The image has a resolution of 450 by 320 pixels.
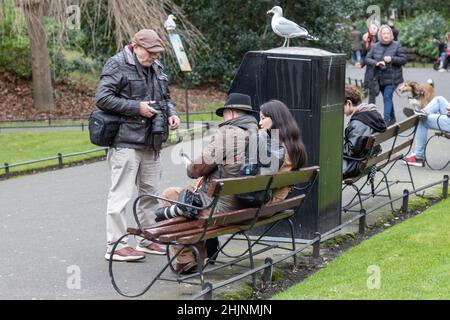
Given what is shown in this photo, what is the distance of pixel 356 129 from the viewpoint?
1010 centimetres

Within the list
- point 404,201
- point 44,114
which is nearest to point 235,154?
point 404,201

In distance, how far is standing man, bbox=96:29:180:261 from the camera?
8141 mm

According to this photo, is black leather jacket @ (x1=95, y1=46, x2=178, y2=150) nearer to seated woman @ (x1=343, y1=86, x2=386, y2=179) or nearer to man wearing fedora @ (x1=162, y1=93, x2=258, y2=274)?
man wearing fedora @ (x1=162, y1=93, x2=258, y2=274)

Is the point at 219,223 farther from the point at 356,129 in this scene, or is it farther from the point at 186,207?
the point at 356,129

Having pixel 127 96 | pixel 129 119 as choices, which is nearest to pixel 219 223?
pixel 129 119

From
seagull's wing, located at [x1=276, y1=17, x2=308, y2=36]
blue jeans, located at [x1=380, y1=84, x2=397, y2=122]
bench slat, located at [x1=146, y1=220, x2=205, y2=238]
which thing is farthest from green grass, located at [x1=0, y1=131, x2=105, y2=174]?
bench slat, located at [x1=146, y1=220, x2=205, y2=238]

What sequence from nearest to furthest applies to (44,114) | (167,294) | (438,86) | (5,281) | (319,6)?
(167,294) < (5,281) < (44,114) < (319,6) < (438,86)

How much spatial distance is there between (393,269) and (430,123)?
656 centimetres

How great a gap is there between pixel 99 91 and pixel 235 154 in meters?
1.60

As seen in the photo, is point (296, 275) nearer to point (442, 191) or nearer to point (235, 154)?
point (235, 154)

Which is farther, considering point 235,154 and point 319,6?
point 319,6

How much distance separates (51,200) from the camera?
→ 1182 cm

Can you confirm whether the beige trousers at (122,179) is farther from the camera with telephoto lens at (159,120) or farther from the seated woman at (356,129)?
the seated woman at (356,129)
